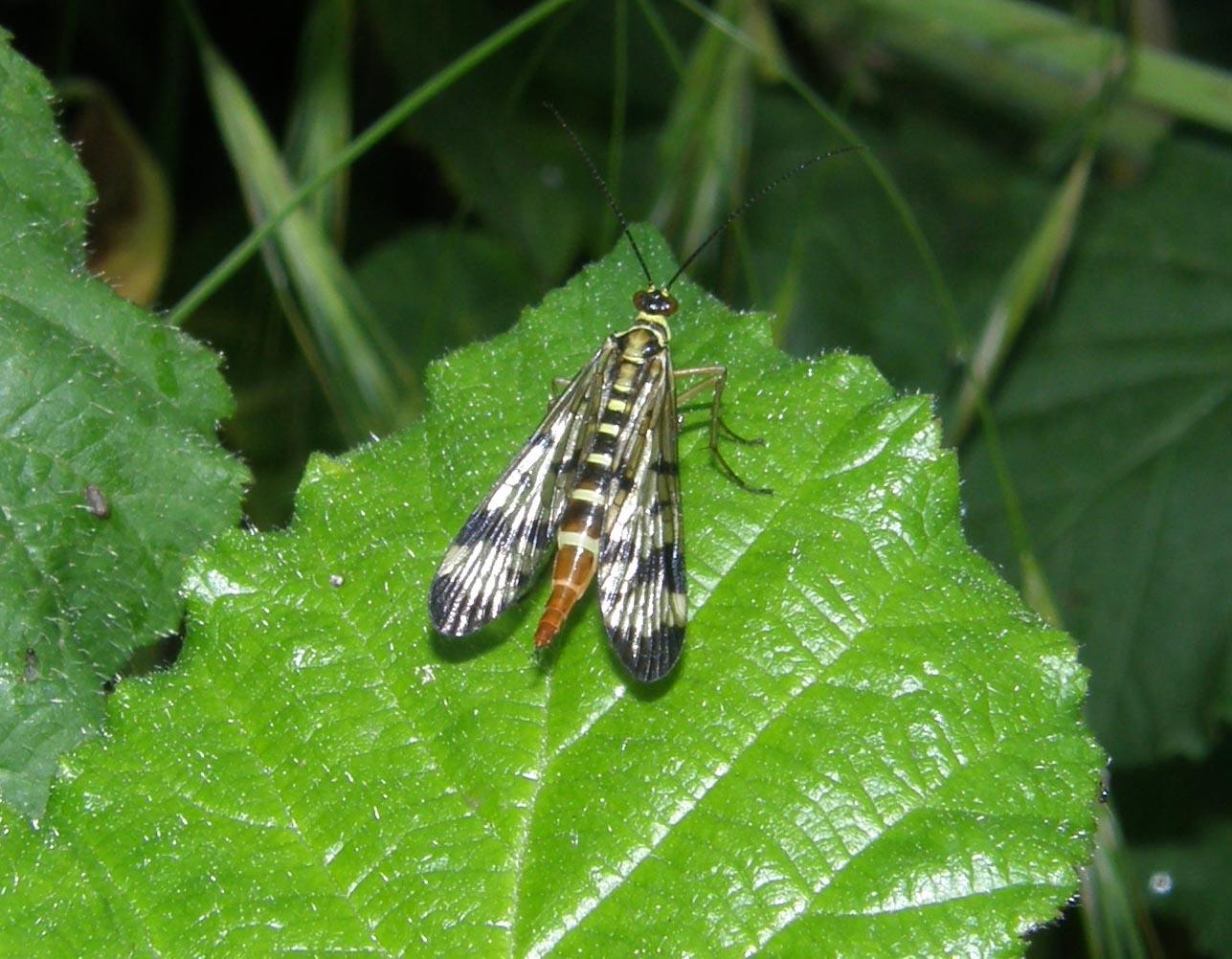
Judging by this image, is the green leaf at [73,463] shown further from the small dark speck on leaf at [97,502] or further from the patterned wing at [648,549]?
the patterned wing at [648,549]

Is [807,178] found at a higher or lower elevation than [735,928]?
higher

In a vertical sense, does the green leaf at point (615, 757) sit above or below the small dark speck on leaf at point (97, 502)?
below

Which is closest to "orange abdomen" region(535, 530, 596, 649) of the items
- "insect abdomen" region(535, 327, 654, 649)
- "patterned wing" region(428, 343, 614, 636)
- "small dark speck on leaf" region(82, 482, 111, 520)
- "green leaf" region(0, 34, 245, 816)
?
"insect abdomen" region(535, 327, 654, 649)

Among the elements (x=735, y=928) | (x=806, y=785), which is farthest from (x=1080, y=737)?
(x=735, y=928)

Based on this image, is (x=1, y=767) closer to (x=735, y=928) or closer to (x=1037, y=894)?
(x=735, y=928)

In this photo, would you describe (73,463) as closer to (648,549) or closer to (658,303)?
(648,549)

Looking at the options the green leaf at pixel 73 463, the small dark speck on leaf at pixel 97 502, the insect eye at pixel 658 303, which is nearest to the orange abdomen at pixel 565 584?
the insect eye at pixel 658 303

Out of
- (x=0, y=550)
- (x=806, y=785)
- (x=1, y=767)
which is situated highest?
(x=0, y=550)
